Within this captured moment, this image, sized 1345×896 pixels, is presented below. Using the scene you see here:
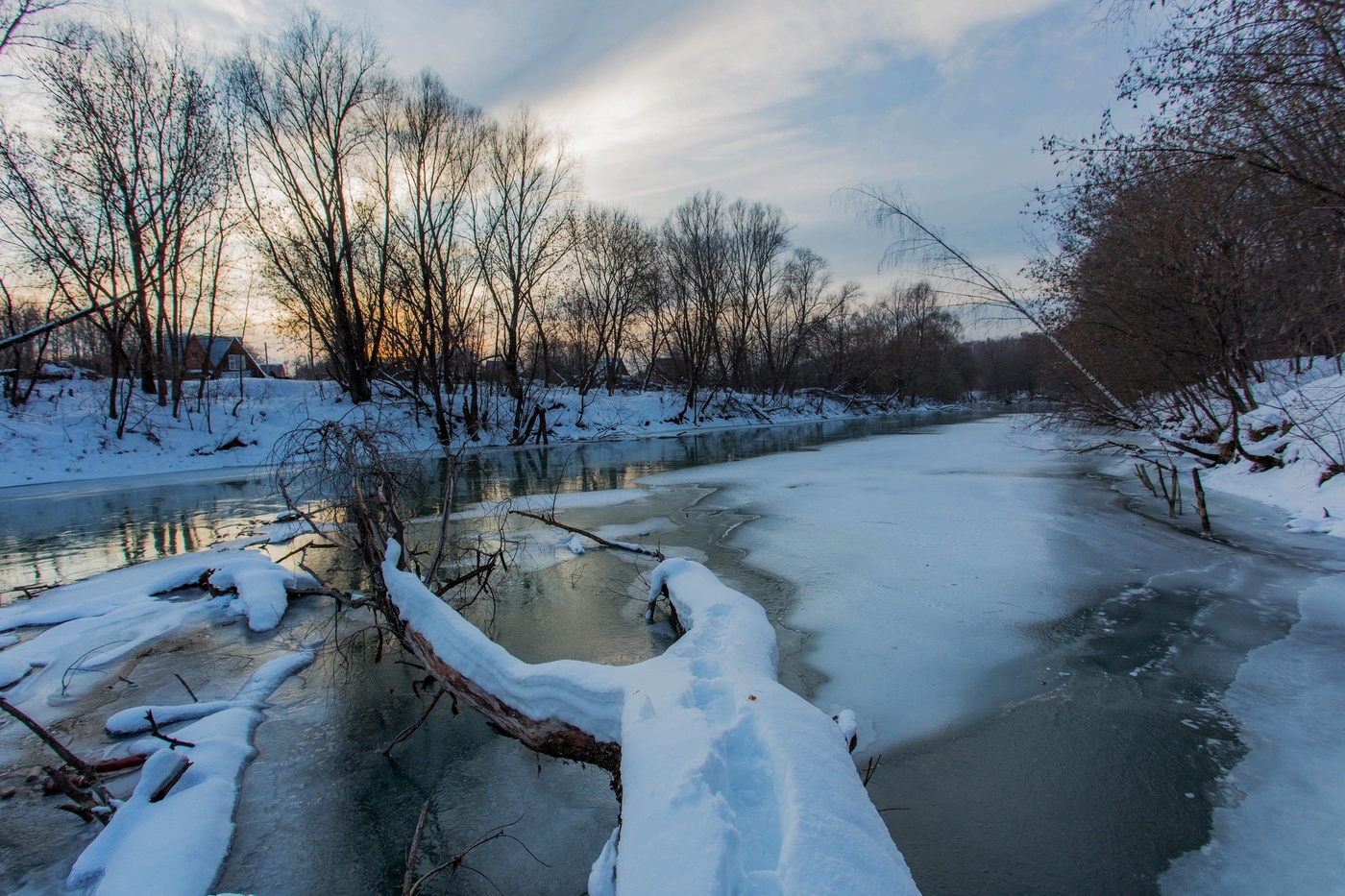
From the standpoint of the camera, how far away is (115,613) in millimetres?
5352

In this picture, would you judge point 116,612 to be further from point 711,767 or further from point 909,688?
point 909,688

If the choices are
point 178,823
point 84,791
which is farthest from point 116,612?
point 178,823

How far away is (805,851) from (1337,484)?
34.0ft

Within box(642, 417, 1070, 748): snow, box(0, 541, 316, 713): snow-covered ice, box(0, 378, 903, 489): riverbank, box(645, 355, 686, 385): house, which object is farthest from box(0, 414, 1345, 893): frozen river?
box(645, 355, 686, 385): house

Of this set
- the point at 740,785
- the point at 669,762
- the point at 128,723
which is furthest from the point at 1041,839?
the point at 128,723

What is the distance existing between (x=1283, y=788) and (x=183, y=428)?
24415mm

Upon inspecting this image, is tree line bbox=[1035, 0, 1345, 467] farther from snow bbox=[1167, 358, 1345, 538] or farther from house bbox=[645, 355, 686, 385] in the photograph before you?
house bbox=[645, 355, 686, 385]

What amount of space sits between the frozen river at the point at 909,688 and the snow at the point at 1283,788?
0.05m

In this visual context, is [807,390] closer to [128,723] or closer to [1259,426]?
[1259,426]

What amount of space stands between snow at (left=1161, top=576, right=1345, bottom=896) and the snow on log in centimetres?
151

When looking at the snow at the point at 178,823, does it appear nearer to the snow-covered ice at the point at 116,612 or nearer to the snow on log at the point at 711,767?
the snow on log at the point at 711,767

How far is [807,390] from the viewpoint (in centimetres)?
4856

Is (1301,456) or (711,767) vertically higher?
(1301,456)

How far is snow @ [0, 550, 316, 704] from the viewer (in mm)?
4309
